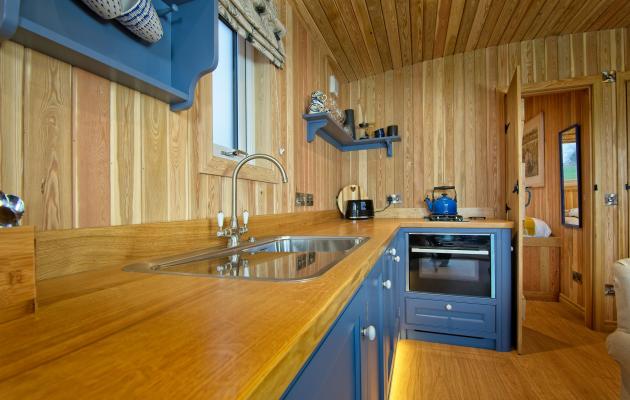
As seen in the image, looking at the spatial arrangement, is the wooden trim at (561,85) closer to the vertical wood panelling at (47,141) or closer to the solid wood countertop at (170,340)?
the solid wood countertop at (170,340)

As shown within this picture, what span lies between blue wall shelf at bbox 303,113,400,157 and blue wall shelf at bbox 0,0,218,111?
1152 millimetres

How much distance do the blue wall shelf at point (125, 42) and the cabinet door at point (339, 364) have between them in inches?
29.7

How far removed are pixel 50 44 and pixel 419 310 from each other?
237cm

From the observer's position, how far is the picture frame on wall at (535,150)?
3346 mm

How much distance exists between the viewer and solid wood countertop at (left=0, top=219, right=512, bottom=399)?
24 centimetres

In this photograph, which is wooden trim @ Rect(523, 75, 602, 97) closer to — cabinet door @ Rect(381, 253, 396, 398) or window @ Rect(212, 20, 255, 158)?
cabinet door @ Rect(381, 253, 396, 398)

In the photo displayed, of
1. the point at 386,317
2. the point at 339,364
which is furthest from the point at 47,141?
the point at 386,317

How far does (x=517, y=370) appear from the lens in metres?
1.79

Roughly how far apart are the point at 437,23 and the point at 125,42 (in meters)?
2.27

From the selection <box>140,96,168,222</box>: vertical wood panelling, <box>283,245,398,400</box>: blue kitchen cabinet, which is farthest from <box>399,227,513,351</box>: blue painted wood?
<box>140,96,168,222</box>: vertical wood panelling

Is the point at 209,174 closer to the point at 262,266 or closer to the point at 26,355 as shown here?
the point at 262,266

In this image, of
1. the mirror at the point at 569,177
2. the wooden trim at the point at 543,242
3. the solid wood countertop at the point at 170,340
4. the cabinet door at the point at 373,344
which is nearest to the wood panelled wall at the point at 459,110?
the mirror at the point at 569,177

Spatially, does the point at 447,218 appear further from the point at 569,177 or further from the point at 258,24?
the point at 258,24

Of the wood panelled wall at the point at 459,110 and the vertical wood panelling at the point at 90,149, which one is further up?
the wood panelled wall at the point at 459,110
